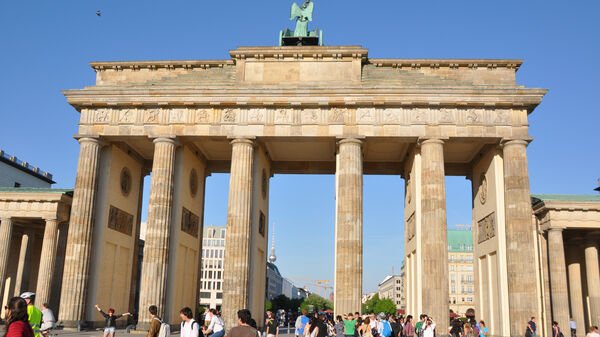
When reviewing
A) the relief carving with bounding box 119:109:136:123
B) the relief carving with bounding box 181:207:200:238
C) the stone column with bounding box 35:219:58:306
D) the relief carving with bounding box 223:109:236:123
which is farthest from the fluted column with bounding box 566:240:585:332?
the stone column with bounding box 35:219:58:306

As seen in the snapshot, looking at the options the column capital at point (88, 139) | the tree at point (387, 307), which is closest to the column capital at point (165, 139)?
the column capital at point (88, 139)

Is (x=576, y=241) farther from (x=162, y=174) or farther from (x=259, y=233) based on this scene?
(x=162, y=174)

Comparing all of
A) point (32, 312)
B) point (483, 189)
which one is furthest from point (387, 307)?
point (32, 312)

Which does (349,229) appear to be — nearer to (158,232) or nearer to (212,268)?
(158,232)

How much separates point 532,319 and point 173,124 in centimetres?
2072

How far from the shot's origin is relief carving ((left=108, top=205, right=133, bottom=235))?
30469 mm

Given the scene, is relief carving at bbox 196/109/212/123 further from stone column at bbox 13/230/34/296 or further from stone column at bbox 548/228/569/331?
stone column at bbox 548/228/569/331

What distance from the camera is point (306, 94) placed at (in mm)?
28625

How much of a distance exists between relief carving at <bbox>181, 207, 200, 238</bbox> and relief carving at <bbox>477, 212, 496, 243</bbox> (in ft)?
58.3

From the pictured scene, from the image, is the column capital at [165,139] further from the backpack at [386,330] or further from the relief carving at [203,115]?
the backpack at [386,330]

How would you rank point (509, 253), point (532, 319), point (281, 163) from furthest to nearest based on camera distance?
point (281, 163)
point (509, 253)
point (532, 319)

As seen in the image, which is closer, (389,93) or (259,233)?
(389,93)

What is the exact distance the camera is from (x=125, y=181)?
32.7 metres

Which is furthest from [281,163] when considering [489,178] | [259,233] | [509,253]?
[509,253]
